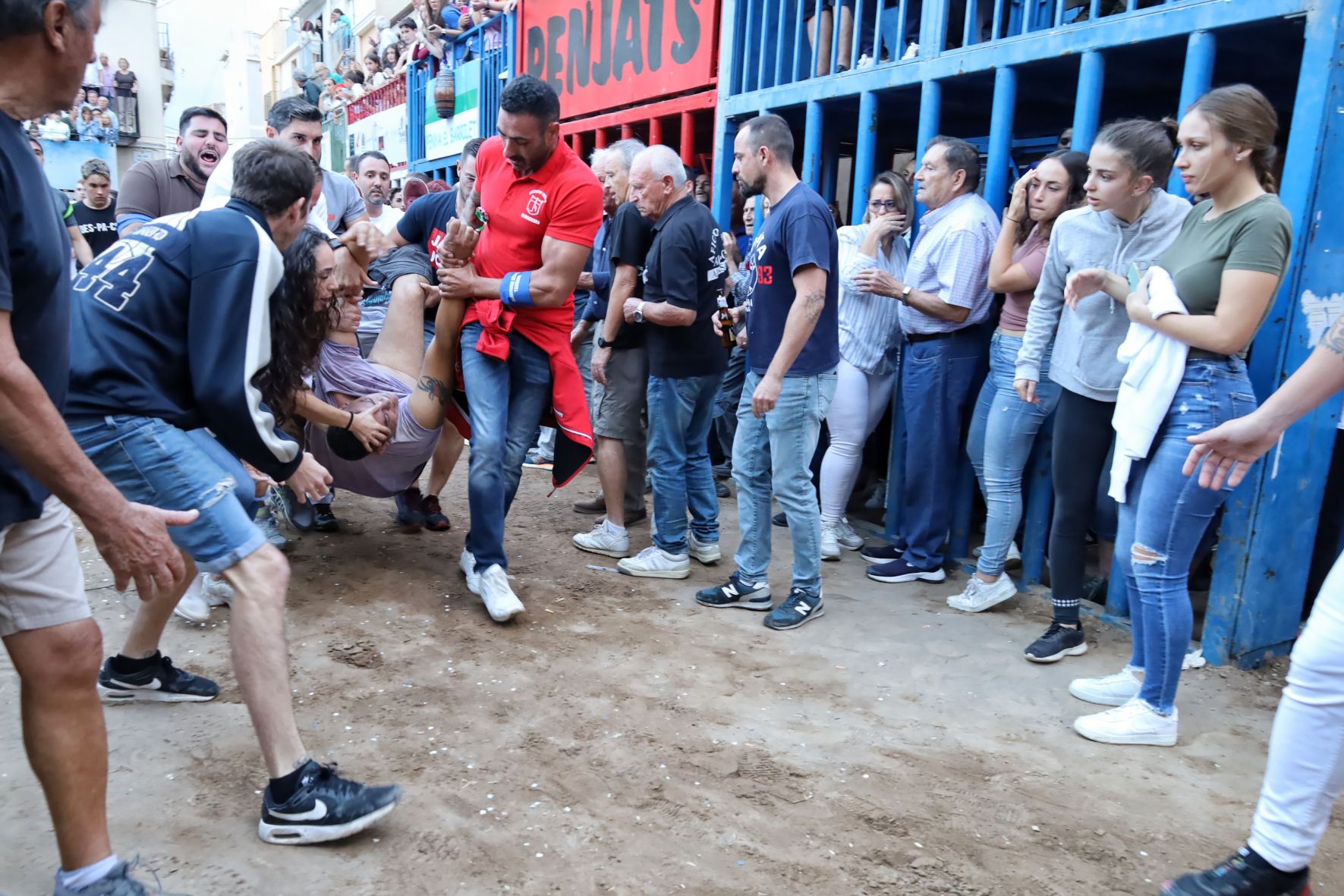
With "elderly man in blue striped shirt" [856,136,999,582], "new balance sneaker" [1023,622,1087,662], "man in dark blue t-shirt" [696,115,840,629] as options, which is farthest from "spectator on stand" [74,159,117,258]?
"new balance sneaker" [1023,622,1087,662]

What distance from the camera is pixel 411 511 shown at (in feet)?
17.6

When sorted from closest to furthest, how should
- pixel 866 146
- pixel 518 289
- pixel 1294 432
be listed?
pixel 1294 432 → pixel 518 289 → pixel 866 146

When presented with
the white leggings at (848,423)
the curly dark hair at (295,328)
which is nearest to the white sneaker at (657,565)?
the white leggings at (848,423)

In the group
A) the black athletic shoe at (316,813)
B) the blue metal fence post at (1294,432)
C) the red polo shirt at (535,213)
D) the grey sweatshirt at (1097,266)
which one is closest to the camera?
the black athletic shoe at (316,813)

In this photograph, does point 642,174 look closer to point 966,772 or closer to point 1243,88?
point 1243,88

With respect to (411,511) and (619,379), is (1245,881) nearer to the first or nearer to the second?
(619,379)

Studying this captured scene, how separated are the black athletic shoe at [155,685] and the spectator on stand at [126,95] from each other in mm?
37139

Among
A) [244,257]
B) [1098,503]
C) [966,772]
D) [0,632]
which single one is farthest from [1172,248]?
[0,632]

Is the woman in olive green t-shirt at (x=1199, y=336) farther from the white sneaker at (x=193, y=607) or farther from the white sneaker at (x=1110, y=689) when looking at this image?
the white sneaker at (x=193, y=607)

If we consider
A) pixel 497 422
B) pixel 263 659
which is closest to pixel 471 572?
pixel 497 422

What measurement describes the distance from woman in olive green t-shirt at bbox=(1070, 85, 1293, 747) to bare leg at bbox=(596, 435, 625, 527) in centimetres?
264

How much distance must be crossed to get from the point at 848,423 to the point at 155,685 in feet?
11.3

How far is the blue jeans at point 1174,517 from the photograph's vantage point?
10.1 ft

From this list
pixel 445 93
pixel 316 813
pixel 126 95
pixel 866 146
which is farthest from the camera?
pixel 126 95
